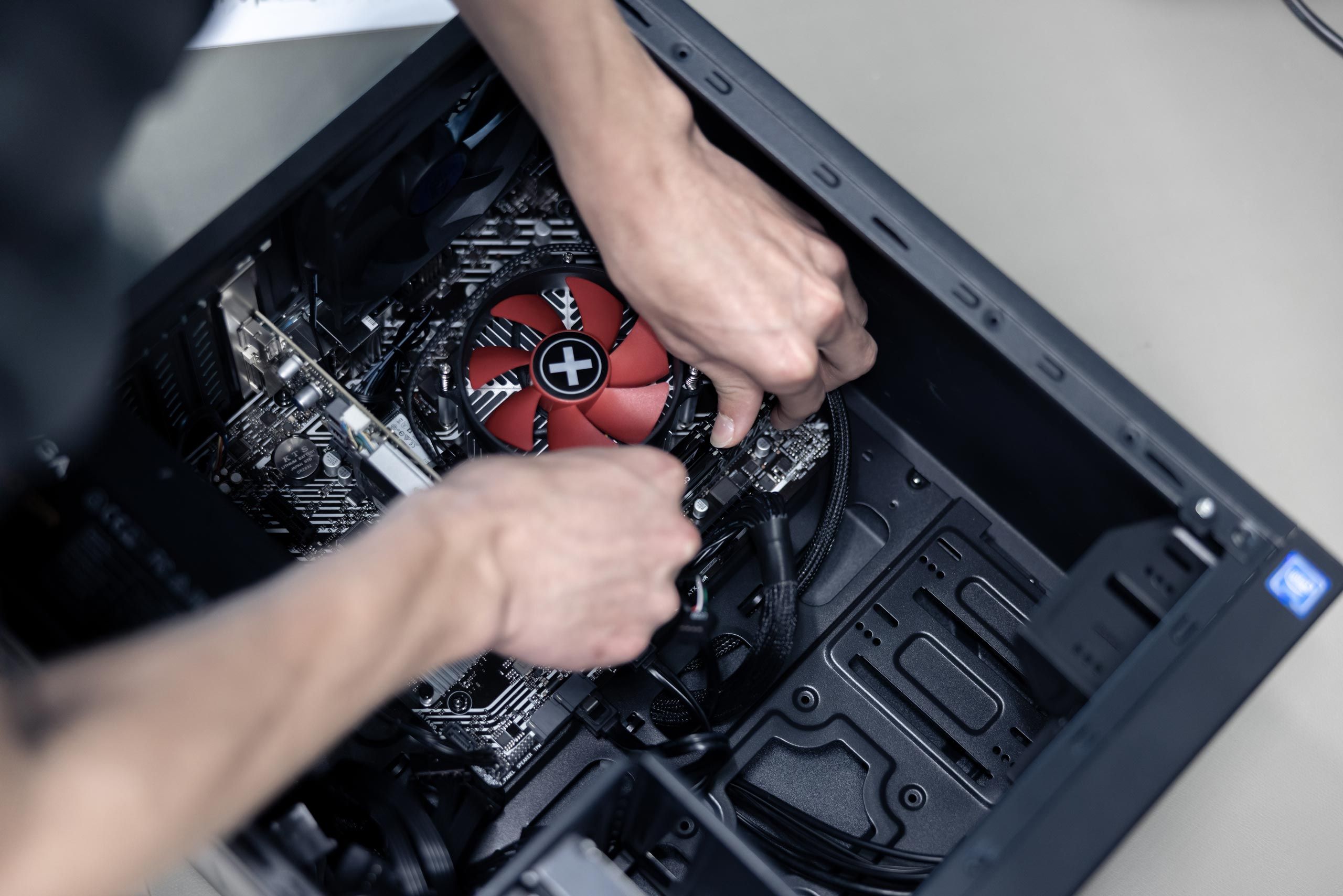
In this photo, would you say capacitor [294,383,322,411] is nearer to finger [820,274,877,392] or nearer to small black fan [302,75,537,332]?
small black fan [302,75,537,332]

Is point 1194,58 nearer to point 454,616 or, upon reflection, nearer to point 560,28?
point 560,28

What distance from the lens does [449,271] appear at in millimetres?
1502

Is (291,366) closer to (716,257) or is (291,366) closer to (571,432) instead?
(571,432)

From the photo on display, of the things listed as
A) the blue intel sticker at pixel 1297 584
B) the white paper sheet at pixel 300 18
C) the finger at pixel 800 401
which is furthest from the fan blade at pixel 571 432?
the white paper sheet at pixel 300 18

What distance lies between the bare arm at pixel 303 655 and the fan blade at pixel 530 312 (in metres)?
0.30

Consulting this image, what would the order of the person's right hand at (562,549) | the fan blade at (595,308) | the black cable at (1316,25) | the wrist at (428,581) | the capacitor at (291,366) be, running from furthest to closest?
the black cable at (1316,25), the fan blade at (595,308), the capacitor at (291,366), the person's right hand at (562,549), the wrist at (428,581)

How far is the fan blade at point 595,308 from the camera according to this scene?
1459 mm

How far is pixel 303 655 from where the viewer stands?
872mm

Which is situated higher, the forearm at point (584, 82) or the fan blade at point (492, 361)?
the forearm at point (584, 82)

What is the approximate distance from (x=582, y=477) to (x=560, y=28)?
46 cm

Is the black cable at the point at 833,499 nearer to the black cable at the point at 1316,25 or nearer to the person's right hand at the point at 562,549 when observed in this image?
the person's right hand at the point at 562,549

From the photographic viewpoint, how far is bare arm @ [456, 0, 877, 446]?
127cm

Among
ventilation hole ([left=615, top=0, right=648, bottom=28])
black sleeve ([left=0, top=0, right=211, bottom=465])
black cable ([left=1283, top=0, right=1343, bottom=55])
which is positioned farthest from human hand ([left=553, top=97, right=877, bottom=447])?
black cable ([left=1283, top=0, right=1343, bottom=55])

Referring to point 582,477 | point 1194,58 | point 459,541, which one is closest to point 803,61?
point 1194,58
